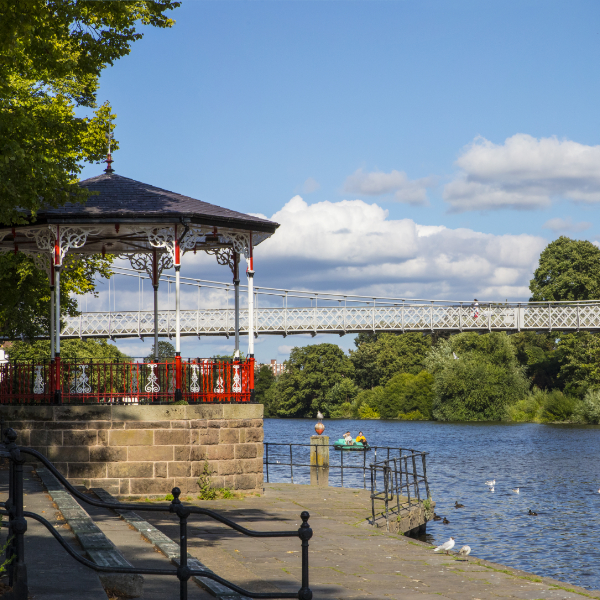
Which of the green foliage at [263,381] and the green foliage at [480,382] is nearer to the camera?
the green foliage at [480,382]

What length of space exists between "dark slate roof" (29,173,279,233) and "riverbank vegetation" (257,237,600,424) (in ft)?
148

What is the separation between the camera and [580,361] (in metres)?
58.2

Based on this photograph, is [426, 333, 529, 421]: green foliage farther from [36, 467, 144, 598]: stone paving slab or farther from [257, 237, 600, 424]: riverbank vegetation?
[36, 467, 144, 598]: stone paving slab

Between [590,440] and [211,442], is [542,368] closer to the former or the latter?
[590,440]

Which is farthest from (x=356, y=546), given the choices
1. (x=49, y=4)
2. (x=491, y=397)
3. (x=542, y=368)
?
(x=542, y=368)

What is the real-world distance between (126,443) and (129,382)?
126 cm

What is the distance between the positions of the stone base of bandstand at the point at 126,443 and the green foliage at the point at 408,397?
61.3 metres

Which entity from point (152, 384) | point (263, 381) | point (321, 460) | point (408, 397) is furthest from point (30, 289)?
point (263, 381)

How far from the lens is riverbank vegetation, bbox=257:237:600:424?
5819 cm

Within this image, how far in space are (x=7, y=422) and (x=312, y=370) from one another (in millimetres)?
80219

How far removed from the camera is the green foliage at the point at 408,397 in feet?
243

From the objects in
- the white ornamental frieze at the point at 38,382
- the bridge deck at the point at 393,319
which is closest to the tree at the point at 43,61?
the white ornamental frieze at the point at 38,382

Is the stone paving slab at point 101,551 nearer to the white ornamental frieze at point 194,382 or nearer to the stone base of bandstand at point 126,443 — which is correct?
the stone base of bandstand at point 126,443

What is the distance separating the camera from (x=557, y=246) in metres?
61.8
